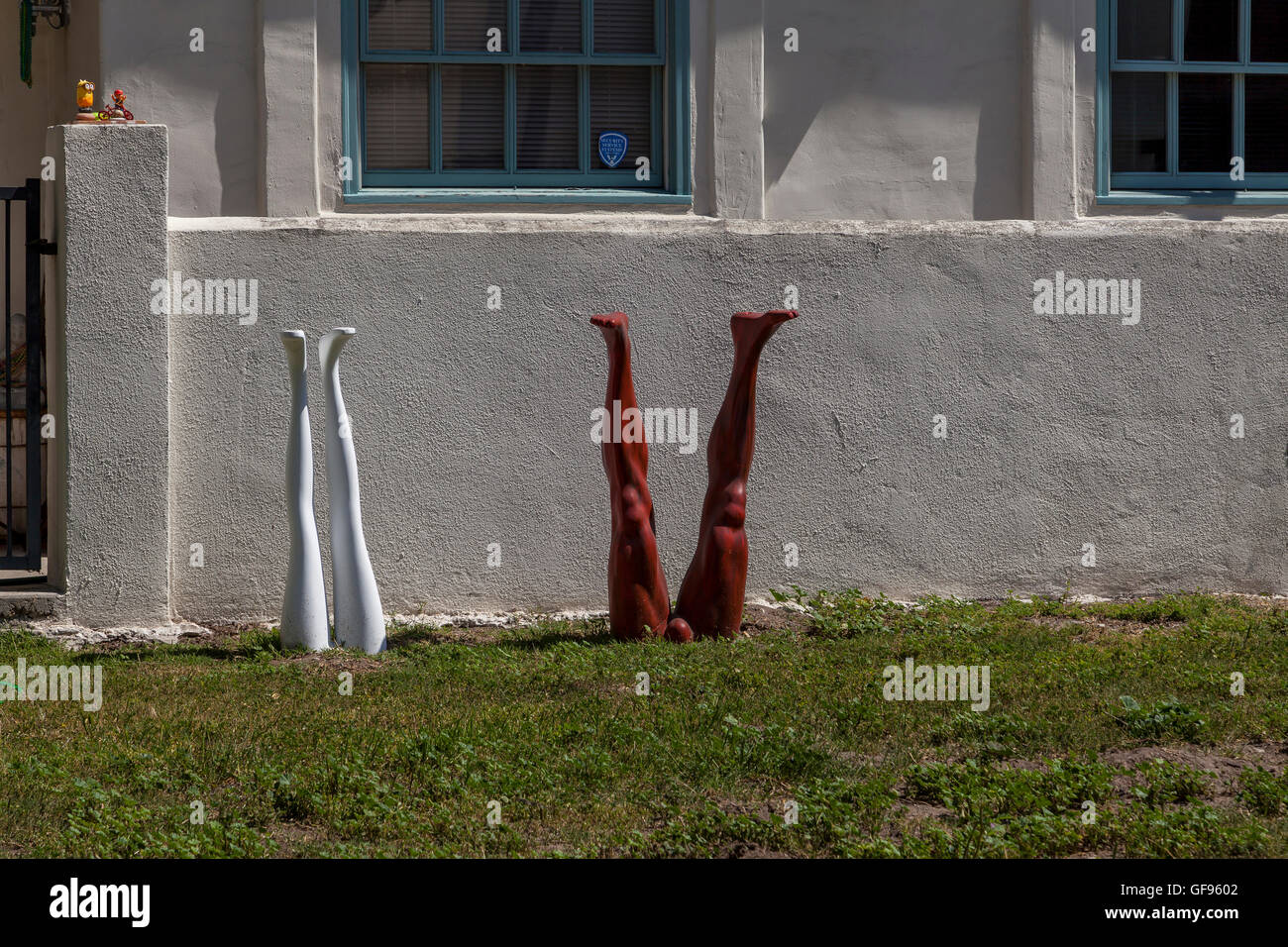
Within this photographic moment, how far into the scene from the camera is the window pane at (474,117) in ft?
26.1

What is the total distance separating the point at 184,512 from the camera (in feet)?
24.1

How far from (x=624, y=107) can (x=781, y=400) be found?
1873 millimetres

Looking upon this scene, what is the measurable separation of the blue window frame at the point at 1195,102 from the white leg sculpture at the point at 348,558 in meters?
4.58

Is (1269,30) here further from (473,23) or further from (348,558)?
(348,558)

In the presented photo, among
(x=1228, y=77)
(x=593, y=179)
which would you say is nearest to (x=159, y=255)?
(x=593, y=179)

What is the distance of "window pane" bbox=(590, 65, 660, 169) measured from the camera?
318 inches

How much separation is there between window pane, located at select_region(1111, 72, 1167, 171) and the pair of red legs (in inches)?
114

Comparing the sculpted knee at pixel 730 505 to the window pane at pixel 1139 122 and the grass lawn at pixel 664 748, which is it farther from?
the window pane at pixel 1139 122

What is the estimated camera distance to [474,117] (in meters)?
7.99

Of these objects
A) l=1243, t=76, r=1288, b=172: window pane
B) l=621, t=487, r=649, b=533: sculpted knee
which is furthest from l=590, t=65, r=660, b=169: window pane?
l=1243, t=76, r=1288, b=172: window pane

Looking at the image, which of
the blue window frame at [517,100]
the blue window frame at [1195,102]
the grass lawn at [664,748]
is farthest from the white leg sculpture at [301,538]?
the blue window frame at [1195,102]

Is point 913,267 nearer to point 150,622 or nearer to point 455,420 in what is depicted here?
point 455,420

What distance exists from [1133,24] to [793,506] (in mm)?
3494

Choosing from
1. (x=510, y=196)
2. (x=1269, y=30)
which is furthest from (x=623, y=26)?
(x=1269, y=30)
